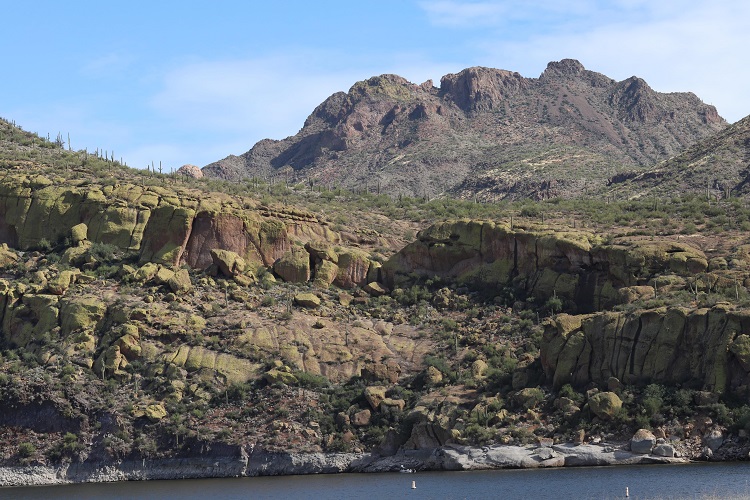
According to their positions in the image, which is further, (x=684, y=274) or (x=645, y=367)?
(x=684, y=274)

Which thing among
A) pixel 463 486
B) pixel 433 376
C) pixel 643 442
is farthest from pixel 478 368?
pixel 463 486

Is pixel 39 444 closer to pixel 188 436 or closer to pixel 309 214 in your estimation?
pixel 188 436

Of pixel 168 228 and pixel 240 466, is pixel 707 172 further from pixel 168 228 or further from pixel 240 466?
pixel 240 466

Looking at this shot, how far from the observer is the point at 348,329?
90.8 m

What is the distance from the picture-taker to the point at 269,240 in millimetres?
101188

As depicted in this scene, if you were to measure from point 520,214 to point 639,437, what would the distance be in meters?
48.1

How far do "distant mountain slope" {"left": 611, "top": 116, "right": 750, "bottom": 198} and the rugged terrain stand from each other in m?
13.7

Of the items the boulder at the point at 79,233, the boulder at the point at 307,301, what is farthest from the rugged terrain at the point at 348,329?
the boulder at the point at 307,301

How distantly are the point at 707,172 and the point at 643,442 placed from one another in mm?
69030

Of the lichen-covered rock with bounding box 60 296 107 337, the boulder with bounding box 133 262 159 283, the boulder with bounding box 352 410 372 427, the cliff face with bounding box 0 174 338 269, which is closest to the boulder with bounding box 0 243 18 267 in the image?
the cliff face with bounding box 0 174 338 269

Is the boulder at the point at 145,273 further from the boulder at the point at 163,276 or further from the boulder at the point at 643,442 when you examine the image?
the boulder at the point at 643,442

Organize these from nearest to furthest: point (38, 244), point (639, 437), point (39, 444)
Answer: point (639, 437), point (39, 444), point (38, 244)

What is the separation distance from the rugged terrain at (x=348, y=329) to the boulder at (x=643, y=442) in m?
0.14

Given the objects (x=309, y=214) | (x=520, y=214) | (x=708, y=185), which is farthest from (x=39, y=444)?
(x=708, y=185)
